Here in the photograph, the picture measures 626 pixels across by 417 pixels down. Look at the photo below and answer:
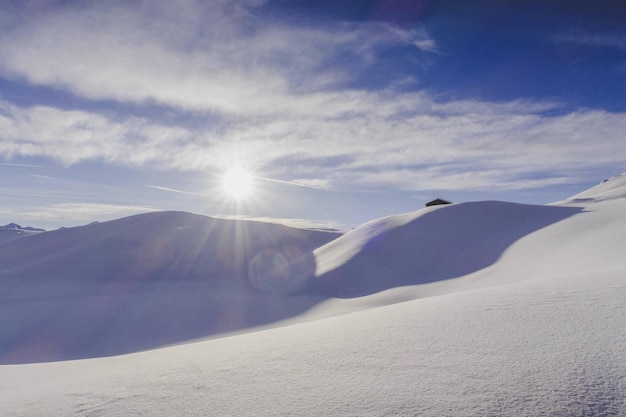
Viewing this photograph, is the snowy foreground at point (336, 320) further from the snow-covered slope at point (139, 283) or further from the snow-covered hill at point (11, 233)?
the snow-covered hill at point (11, 233)

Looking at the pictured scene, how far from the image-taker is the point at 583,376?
2.67 meters

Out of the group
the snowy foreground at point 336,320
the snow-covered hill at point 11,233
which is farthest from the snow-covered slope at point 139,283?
the snow-covered hill at point 11,233

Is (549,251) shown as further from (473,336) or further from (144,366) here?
(144,366)

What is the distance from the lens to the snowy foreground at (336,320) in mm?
2768

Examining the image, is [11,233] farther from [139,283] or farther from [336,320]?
[336,320]

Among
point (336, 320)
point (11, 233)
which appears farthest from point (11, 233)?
point (336, 320)

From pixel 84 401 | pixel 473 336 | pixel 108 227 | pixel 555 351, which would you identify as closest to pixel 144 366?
pixel 84 401

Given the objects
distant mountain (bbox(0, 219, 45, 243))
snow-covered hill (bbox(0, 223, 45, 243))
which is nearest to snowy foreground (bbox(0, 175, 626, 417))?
snow-covered hill (bbox(0, 223, 45, 243))

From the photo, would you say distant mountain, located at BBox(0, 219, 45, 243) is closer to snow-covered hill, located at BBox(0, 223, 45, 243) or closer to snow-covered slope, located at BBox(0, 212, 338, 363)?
snow-covered hill, located at BBox(0, 223, 45, 243)

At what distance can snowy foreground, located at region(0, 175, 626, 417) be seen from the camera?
9.08ft

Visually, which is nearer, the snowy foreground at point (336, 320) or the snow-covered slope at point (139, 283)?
the snowy foreground at point (336, 320)

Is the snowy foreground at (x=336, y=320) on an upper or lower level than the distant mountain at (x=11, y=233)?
lower

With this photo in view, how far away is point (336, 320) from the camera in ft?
19.0

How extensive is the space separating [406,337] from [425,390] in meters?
1.27
